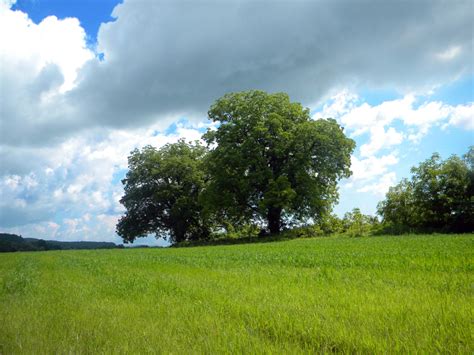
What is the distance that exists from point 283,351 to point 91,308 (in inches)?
169

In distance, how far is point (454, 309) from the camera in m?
4.55

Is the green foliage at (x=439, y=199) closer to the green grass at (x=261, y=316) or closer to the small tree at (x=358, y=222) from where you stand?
the small tree at (x=358, y=222)

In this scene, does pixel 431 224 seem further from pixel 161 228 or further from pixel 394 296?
pixel 161 228

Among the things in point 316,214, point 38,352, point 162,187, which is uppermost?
point 162,187

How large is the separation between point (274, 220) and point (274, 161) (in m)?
7.15

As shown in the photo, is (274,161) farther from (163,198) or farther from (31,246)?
(31,246)

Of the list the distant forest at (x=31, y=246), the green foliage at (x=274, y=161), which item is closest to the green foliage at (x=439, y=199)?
the green foliage at (x=274, y=161)

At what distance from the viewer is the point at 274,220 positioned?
41.2 metres

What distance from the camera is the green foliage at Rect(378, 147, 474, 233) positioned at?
3134 centimetres

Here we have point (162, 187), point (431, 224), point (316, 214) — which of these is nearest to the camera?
point (431, 224)

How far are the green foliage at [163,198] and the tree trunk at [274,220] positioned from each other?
16.5 metres

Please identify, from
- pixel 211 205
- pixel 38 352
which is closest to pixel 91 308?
pixel 38 352

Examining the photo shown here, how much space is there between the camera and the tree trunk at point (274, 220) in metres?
40.9

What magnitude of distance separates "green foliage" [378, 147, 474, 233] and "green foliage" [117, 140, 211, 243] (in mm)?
30122
